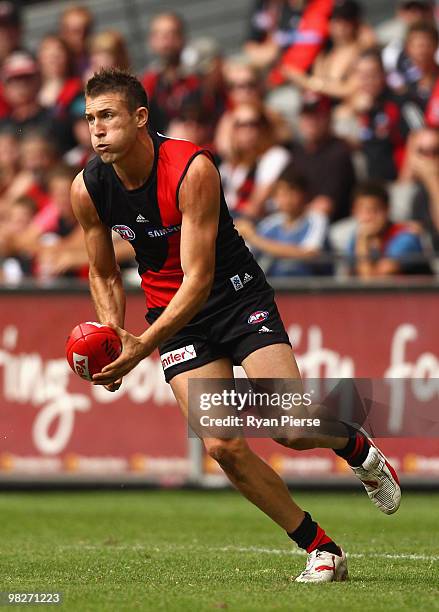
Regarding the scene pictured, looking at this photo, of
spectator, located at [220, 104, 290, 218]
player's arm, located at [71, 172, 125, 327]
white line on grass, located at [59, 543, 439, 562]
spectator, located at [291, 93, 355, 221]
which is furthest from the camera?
spectator, located at [220, 104, 290, 218]

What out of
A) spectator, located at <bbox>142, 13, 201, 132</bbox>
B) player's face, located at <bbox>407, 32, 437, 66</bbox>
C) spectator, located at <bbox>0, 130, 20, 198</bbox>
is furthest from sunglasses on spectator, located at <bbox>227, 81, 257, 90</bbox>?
spectator, located at <bbox>0, 130, 20, 198</bbox>

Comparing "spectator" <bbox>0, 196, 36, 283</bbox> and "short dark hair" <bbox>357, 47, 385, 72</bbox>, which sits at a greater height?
"short dark hair" <bbox>357, 47, 385, 72</bbox>

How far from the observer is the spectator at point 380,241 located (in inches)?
477

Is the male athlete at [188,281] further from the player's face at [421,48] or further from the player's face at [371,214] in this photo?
the player's face at [421,48]

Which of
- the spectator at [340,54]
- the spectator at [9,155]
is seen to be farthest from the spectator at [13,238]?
the spectator at [340,54]

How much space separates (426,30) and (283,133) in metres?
2.00

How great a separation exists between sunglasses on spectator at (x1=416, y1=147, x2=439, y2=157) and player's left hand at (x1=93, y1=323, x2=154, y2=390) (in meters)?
7.27

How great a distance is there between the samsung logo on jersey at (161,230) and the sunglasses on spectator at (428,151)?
6.62 m

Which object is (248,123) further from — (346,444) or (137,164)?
(346,444)

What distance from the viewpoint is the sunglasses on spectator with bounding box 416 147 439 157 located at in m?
13.0

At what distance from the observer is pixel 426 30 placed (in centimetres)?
1358

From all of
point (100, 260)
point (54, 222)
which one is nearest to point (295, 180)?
point (54, 222)

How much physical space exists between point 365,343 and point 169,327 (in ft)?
19.0

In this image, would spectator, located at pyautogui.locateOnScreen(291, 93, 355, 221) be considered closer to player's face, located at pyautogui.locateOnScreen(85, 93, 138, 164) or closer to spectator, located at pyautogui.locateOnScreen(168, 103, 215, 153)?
spectator, located at pyautogui.locateOnScreen(168, 103, 215, 153)
